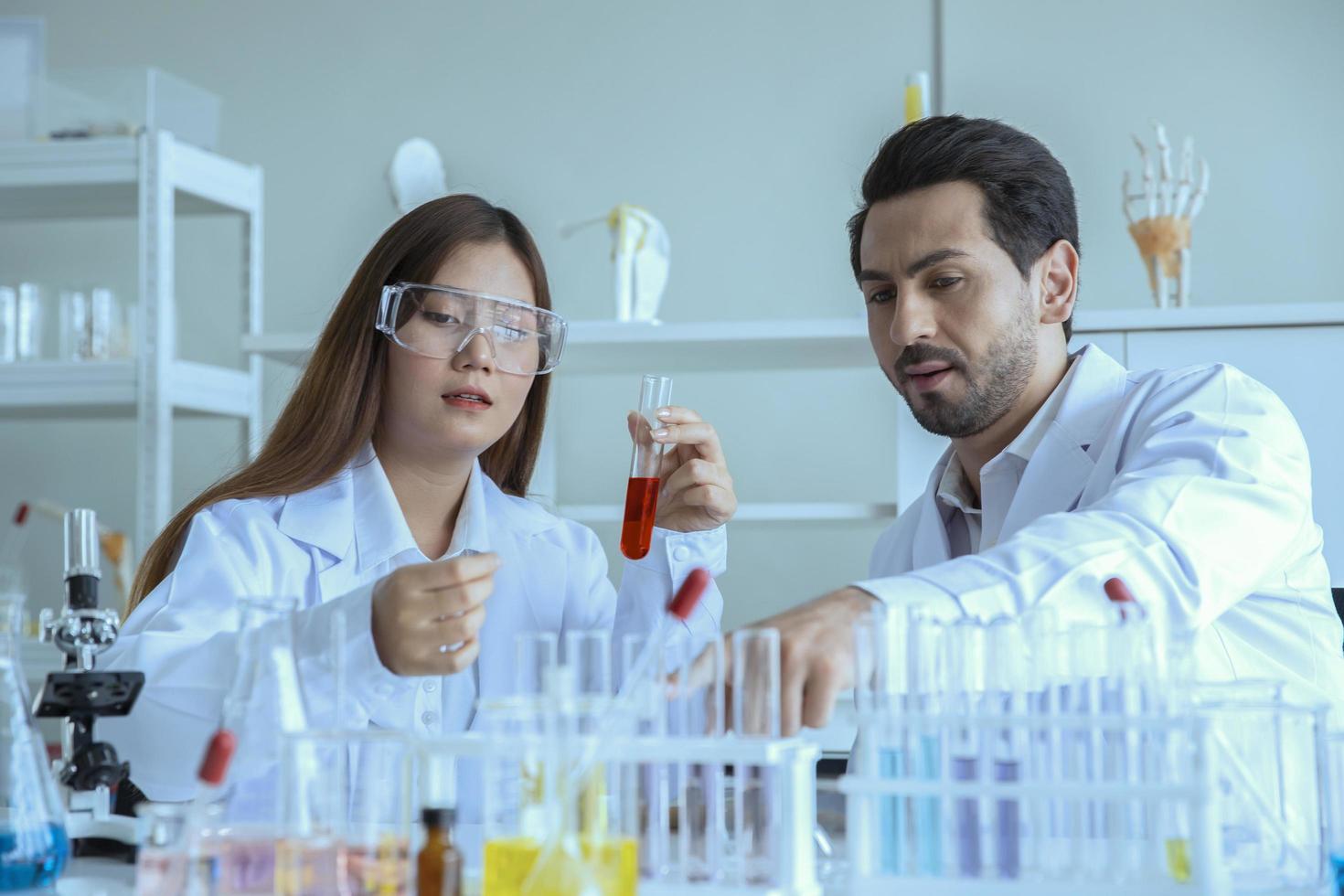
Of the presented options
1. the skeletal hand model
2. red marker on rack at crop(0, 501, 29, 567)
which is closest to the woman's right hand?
the skeletal hand model

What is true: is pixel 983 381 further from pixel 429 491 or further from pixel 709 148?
pixel 709 148

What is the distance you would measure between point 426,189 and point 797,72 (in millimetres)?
1102

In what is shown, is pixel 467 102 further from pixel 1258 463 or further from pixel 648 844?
pixel 648 844

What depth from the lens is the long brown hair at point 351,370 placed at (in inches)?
71.8

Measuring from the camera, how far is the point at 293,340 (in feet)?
9.55

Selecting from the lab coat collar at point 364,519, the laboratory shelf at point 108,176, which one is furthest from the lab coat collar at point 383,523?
the laboratory shelf at point 108,176

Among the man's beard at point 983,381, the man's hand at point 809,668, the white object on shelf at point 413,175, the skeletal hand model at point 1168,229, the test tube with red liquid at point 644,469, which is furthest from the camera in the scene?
the white object on shelf at point 413,175

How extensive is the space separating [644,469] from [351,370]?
1.59 ft

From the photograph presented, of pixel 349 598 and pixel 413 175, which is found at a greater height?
pixel 413 175

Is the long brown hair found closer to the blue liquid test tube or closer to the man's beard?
the man's beard

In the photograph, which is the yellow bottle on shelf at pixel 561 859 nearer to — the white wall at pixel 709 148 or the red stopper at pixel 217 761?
the red stopper at pixel 217 761

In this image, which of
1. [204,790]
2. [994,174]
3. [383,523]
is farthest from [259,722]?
[994,174]

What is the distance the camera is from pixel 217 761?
82cm

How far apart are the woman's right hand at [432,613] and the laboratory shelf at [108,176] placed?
223 cm
